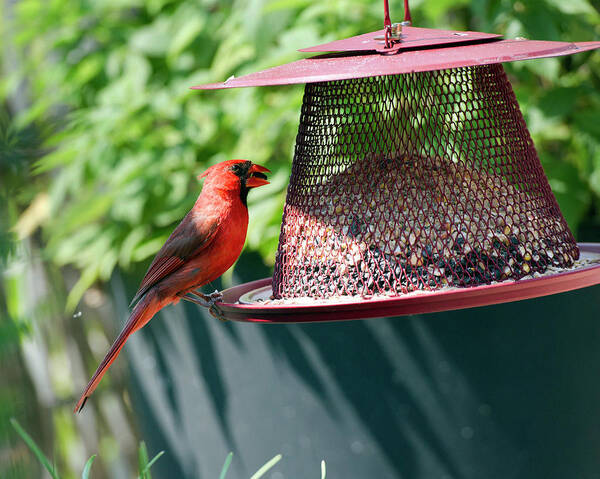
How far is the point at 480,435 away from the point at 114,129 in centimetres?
249

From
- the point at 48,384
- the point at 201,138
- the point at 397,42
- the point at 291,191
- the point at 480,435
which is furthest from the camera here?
the point at 48,384

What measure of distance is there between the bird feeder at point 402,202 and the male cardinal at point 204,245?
0.49 ft

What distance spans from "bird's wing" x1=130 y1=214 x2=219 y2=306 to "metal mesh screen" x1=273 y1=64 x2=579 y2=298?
278mm

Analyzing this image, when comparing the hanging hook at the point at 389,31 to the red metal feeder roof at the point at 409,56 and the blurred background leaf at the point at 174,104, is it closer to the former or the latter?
the red metal feeder roof at the point at 409,56

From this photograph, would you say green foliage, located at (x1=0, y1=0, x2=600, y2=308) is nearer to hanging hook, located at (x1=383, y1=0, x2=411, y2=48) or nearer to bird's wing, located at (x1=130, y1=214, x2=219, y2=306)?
bird's wing, located at (x1=130, y1=214, x2=219, y2=306)

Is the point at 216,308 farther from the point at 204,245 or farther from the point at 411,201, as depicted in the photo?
the point at 411,201

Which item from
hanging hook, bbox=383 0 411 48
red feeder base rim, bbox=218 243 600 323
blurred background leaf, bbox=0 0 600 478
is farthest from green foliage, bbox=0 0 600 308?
red feeder base rim, bbox=218 243 600 323

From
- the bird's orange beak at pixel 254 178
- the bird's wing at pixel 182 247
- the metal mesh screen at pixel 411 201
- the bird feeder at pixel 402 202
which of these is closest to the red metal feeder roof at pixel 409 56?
the bird feeder at pixel 402 202

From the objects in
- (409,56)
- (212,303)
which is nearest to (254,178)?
(212,303)

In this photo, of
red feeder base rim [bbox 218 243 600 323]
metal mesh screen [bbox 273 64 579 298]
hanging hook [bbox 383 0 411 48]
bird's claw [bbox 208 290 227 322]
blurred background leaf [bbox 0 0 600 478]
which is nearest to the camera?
red feeder base rim [bbox 218 243 600 323]

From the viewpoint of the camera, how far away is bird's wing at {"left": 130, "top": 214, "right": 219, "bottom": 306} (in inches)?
112

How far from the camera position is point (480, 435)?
→ 3.84 metres

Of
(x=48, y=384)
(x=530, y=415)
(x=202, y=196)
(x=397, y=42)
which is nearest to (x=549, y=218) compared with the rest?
(x=397, y=42)

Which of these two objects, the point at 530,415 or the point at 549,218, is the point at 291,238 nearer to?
the point at 549,218
